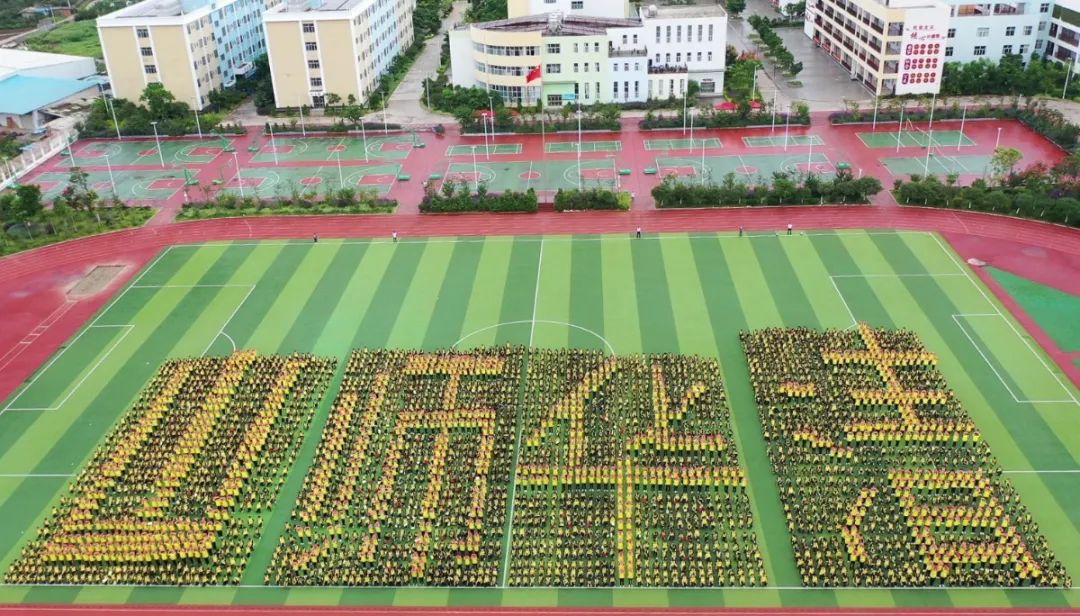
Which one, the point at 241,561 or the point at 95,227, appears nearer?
the point at 241,561

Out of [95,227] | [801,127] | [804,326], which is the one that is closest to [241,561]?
[804,326]

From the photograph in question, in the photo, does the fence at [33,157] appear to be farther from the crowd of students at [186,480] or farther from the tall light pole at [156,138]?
the crowd of students at [186,480]

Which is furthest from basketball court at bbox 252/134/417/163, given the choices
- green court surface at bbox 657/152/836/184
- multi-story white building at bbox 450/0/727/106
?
green court surface at bbox 657/152/836/184

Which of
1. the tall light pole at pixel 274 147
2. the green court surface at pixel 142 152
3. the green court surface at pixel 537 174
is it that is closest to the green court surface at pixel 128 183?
the green court surface at pixel 142 152

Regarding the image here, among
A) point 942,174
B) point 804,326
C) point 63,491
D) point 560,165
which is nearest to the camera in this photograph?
point 63,491

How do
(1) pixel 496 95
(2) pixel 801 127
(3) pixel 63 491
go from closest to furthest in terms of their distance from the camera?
(3) pixel 63 491, (2) pixel 801 127, (1) pixel 496 95

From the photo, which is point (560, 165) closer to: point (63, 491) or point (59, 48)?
point (63, 491)

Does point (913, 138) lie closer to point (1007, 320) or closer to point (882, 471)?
point (1007, 320)

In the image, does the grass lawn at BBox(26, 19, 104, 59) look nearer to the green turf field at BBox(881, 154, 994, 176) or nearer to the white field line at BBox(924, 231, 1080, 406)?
the green turf field at BBox(881, 154, 994, 176)
